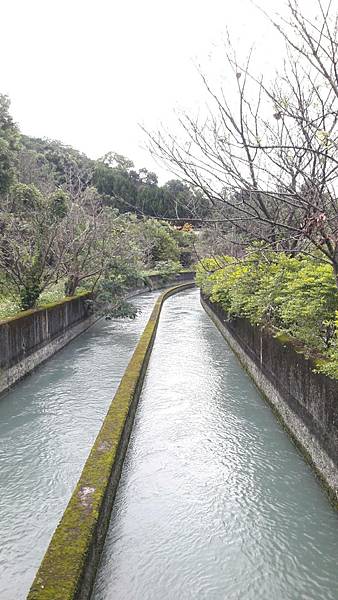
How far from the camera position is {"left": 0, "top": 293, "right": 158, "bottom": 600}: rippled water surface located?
4.37m

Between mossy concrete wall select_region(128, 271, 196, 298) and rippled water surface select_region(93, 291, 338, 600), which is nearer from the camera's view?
rippled water surface select_region(93, 291, 338, 600)

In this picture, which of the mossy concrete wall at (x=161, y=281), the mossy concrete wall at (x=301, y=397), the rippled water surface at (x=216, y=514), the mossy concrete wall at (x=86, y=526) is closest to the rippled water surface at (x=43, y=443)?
the mossy concrete wall at (x=86, y=526)

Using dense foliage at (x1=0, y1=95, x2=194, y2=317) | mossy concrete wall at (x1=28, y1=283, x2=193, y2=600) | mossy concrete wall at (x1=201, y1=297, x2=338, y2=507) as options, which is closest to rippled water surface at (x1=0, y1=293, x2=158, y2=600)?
mossy concrete wall at (x1=28, y1=283, x2=193, y2=600)

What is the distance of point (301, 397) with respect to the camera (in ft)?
20.1

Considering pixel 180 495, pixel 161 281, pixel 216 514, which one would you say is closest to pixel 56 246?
pixel 180 495

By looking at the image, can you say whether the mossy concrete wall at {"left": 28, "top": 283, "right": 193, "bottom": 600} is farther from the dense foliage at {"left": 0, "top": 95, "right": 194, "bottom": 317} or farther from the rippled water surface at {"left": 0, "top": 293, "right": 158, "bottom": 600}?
the dense foliage at {"left": 0, "top": 95, "right": 194, "bottom": 317}

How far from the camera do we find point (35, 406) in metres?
8.34

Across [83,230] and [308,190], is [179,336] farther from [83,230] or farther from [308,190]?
[308,190]

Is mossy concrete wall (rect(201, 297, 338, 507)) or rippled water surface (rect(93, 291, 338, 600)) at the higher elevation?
mossy concrete wall (rect(201, 297, 338, 507))

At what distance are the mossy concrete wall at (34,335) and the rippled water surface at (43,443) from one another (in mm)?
291

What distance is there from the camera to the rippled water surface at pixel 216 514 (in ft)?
12.8

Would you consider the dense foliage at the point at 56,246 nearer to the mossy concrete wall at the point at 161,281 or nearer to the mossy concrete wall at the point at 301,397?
the mossy concrete wall at the point at 301,397

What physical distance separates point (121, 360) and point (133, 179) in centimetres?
4506

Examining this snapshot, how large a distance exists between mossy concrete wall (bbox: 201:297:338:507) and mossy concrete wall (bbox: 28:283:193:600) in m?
2.27
